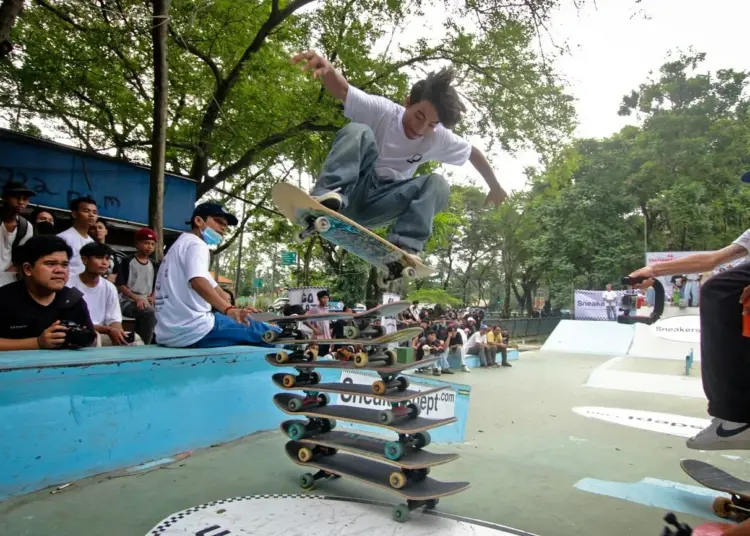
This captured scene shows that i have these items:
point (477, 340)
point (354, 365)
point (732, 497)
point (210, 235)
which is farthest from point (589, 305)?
point (354, 365)

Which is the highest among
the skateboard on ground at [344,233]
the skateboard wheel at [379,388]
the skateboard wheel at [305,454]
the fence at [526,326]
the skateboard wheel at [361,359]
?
the skateboard on ground at [344,233]

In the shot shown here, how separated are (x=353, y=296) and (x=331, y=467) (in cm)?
2093

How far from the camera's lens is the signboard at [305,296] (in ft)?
36.8

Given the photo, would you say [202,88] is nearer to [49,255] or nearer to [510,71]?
[510,71]

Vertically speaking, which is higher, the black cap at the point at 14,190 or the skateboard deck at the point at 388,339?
the black cap at the point at 14,190

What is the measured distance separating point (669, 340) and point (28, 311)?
1802 cm

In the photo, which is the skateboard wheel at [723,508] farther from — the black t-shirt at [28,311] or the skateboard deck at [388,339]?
the black t-shirt at [28,311]

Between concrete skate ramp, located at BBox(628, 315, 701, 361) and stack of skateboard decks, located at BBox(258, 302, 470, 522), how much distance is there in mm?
14433

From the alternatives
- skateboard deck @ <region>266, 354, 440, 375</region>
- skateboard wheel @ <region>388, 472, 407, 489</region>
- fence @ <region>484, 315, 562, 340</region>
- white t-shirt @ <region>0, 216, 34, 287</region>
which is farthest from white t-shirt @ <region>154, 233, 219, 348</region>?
fence @ <region>484, 315, 562, 340</region>

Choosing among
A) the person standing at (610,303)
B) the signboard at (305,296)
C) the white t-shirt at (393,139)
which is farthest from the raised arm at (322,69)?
the person standing at (610,303)

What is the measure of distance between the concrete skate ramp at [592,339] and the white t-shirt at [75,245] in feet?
55.7

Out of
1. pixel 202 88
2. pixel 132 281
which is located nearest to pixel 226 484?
pixel 132 281

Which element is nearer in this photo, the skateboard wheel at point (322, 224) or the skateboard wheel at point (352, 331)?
the skateboard wheel at point (322, 224)

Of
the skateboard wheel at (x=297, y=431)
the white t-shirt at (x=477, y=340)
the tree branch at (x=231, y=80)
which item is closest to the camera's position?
the skateboard wheel at (x=297, y=431)
